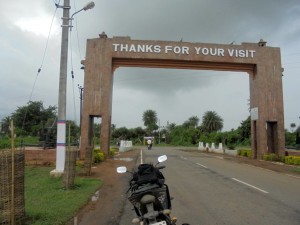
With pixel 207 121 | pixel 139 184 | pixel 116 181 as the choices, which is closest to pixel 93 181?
pixel 116 181

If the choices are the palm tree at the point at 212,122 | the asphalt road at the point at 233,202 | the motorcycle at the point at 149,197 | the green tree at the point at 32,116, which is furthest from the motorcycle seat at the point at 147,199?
the palm tree at the point at 212,122

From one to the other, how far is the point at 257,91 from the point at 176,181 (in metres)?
17.6

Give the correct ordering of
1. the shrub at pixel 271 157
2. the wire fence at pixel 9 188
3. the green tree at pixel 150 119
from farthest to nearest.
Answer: the green tree at pixel 150 119, the shrub at pixel 271 157, the wire fence at pixel 9 188

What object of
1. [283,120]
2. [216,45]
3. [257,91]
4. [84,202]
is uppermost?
[216,45]

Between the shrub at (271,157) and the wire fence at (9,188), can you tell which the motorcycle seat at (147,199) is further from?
the shrub at (271,157)

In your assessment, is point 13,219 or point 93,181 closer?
point 13,219

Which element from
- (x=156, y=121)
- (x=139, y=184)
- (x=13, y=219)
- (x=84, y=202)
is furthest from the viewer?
(x=156, y=121)

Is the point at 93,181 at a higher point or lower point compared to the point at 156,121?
lower

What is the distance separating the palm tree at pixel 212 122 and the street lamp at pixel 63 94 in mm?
91738

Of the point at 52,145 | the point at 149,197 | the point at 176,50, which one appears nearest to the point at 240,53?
the point at 176,50

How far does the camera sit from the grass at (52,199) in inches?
312

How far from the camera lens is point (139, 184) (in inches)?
224

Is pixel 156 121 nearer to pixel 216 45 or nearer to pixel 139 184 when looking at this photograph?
pixel 216 45

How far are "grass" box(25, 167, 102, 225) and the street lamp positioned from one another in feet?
2.85
